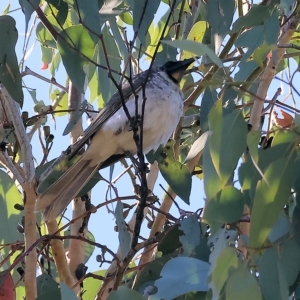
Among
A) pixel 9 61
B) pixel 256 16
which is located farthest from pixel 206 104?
pixel 9 61

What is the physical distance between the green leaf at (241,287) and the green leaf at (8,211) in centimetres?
107

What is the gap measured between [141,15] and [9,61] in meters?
0.39

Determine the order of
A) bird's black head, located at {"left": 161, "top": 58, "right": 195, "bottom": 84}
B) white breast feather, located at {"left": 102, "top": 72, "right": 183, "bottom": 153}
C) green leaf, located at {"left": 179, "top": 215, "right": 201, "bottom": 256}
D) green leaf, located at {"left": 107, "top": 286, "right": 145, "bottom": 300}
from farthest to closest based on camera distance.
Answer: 1. bird's black head, located at {"left": 161, "top": 58, "right": 195, "bottom": 84}
2. white breast feather, located at {"left": 102, "top": 72, "right": 183, "bottom": 153}
3. green leaf, located at {"left": 179, "top": 215, "right": 201, "bottom": 256}
4. green leaf, located at {"left": 107, "top": 286, "right": 145, "bottom": 300}

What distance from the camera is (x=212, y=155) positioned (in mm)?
1356

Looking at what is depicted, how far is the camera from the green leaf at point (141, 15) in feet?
5.99

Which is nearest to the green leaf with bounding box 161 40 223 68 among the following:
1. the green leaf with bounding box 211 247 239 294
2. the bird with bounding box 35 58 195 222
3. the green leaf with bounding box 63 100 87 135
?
the green leaf with bounding box 211 247 239 294

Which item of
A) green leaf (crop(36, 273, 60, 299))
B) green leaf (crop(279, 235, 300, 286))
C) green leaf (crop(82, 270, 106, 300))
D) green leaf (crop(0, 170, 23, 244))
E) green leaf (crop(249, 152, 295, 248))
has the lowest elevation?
green leaf (crop(279, 235, 300, 286))

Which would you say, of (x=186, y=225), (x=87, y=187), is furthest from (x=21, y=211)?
(x=186, y=225)

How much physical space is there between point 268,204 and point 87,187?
46.1 inches

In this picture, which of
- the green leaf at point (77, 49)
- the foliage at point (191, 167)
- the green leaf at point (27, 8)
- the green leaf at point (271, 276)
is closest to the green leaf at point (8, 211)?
the foliage at point (191, 167)

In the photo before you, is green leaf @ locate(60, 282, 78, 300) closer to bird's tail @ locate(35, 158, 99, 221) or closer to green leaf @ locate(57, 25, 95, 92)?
green leaf @ locate(57, 25, 95, 92)

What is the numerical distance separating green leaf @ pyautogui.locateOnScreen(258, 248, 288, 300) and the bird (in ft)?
3.67

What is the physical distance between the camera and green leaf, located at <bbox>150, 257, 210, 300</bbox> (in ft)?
4.49

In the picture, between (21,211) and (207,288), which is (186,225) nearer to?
(207,288)
